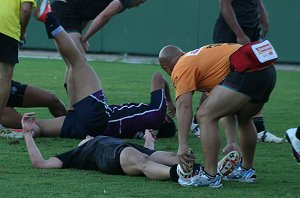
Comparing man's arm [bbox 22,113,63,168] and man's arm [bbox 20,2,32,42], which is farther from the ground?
man's arm [bbox 20,2,32,42]

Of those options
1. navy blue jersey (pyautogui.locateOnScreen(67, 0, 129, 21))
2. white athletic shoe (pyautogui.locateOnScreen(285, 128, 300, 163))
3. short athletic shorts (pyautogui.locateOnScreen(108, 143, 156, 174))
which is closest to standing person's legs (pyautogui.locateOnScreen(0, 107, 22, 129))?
navy blue jersey (pyautogui.locateOnScreen(67, 0, 129, 21))

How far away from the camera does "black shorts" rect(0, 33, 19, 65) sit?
8328 millimetres

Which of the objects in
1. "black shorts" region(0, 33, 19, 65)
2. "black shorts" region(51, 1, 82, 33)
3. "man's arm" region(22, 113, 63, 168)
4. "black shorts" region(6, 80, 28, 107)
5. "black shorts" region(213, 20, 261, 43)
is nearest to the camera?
"man's arm" region(22, 113, 63, 168)

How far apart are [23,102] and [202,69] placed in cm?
346

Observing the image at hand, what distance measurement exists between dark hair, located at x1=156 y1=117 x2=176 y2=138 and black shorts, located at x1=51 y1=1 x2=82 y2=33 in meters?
1.77

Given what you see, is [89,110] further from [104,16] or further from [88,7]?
[88,7]

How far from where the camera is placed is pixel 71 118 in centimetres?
897

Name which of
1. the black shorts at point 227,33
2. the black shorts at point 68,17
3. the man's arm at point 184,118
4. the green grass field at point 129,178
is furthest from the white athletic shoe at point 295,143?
the black shorts at point 68,17

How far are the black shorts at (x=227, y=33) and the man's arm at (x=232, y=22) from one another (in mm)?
207

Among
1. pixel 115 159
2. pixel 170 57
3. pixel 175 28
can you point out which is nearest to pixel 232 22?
pixel 170 57

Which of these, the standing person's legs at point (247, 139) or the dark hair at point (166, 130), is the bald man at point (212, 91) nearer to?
the standing person's legs at point (247, 139)

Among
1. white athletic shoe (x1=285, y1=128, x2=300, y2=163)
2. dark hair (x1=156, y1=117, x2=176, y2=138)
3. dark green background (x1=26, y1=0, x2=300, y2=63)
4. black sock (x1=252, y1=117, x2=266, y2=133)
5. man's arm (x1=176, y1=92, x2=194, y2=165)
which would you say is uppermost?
man's arm (x1=176, y1=92, x2=194, y2=165)

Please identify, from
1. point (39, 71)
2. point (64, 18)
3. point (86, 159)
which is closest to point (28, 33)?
point (39, 71)

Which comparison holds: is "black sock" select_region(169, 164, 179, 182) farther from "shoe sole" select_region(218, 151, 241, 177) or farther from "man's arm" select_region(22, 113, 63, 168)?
"man's arm" select_region(22, 113, 63, 168)
